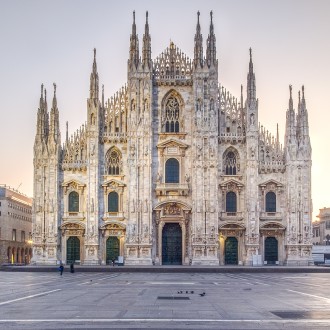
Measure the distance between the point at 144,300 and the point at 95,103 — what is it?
4511 cm

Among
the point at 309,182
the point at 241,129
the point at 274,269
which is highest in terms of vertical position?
the point at 241,129

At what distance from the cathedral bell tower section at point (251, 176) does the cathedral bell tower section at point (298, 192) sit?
3.38 metres

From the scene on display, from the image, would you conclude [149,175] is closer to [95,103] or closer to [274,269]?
[95,103]

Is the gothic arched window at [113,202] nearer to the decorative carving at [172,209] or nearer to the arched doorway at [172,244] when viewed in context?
the decorative carving at [172,209]

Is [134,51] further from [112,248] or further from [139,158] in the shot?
[112,248]

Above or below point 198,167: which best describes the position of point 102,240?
below

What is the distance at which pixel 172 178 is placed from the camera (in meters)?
70.2

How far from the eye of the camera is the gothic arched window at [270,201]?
2756 inches

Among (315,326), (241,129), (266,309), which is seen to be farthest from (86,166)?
(315,326)

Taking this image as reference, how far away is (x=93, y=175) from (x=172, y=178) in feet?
27.4

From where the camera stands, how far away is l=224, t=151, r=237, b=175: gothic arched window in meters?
70.5

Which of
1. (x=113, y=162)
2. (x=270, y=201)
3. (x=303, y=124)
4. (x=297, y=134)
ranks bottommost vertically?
(x=270, y=201)

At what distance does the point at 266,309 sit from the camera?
76.0 feet

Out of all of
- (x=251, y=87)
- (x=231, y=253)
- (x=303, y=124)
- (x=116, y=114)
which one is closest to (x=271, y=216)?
(x=231, y=253)
